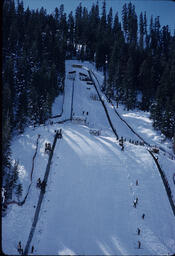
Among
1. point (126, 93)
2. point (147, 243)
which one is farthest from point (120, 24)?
point (147, 243)

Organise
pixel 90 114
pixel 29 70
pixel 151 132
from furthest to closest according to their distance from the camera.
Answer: pixel 29 70, pixel 90 114, pixel 151 132

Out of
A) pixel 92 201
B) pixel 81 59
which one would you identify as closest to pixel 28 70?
pixel 81 59

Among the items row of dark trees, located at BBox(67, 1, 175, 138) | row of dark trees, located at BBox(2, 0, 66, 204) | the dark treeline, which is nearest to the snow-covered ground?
the dark treeline

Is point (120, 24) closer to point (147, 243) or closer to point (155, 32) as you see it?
point (155, 32)

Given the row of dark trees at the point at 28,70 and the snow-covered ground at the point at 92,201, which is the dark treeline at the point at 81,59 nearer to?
the row of dark trees at the point at 28,70

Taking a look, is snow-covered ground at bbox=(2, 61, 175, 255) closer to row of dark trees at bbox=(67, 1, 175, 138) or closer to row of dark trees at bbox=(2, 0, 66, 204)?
row of dark trees at bbox=(2, 0, 66, 204)

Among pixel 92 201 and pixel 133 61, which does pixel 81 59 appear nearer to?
pixel 133 61
